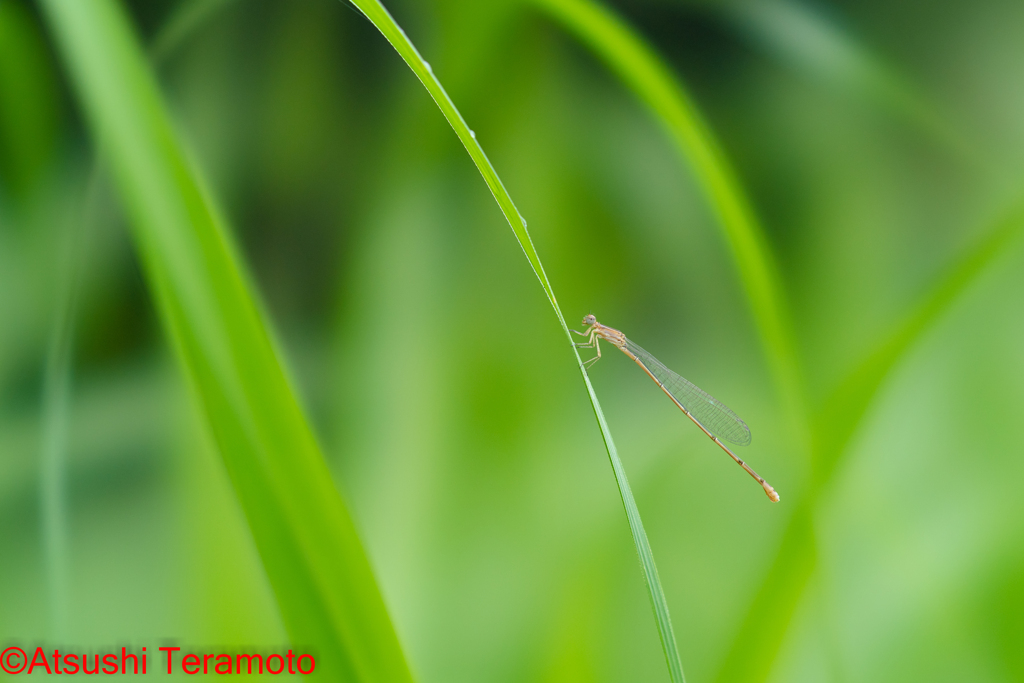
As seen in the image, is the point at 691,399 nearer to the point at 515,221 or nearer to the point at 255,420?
the point at 515,221

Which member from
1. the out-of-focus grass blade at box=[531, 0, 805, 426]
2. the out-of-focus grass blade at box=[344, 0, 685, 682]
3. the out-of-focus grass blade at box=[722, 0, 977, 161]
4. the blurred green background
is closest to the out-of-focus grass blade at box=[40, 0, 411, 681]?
the out-of-focus grass blade at box=[344, 0, 685, 682]

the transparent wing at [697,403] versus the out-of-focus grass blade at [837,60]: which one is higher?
the out-of-focus grass blade at [837,60]

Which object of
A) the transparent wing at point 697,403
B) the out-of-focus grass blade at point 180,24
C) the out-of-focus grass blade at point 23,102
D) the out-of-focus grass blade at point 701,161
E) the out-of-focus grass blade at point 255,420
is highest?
the out-of-focus grass blade at point 180,24

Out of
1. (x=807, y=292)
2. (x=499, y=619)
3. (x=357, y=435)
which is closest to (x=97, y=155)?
(x=357, y=435)

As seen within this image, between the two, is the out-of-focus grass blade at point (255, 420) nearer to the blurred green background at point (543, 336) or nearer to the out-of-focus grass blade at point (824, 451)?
the blurred green background at point (543, 336)

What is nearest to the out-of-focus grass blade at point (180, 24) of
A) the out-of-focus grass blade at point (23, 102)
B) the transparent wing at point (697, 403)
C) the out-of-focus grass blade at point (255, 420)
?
the out-of-focus grass blade at point (23, 102)

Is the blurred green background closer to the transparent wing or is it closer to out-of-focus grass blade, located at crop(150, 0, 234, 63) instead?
out-of-focus grass blade, located at crop(150, 0, 234, 63)

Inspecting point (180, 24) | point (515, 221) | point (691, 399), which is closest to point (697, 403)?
point (691, 399)
